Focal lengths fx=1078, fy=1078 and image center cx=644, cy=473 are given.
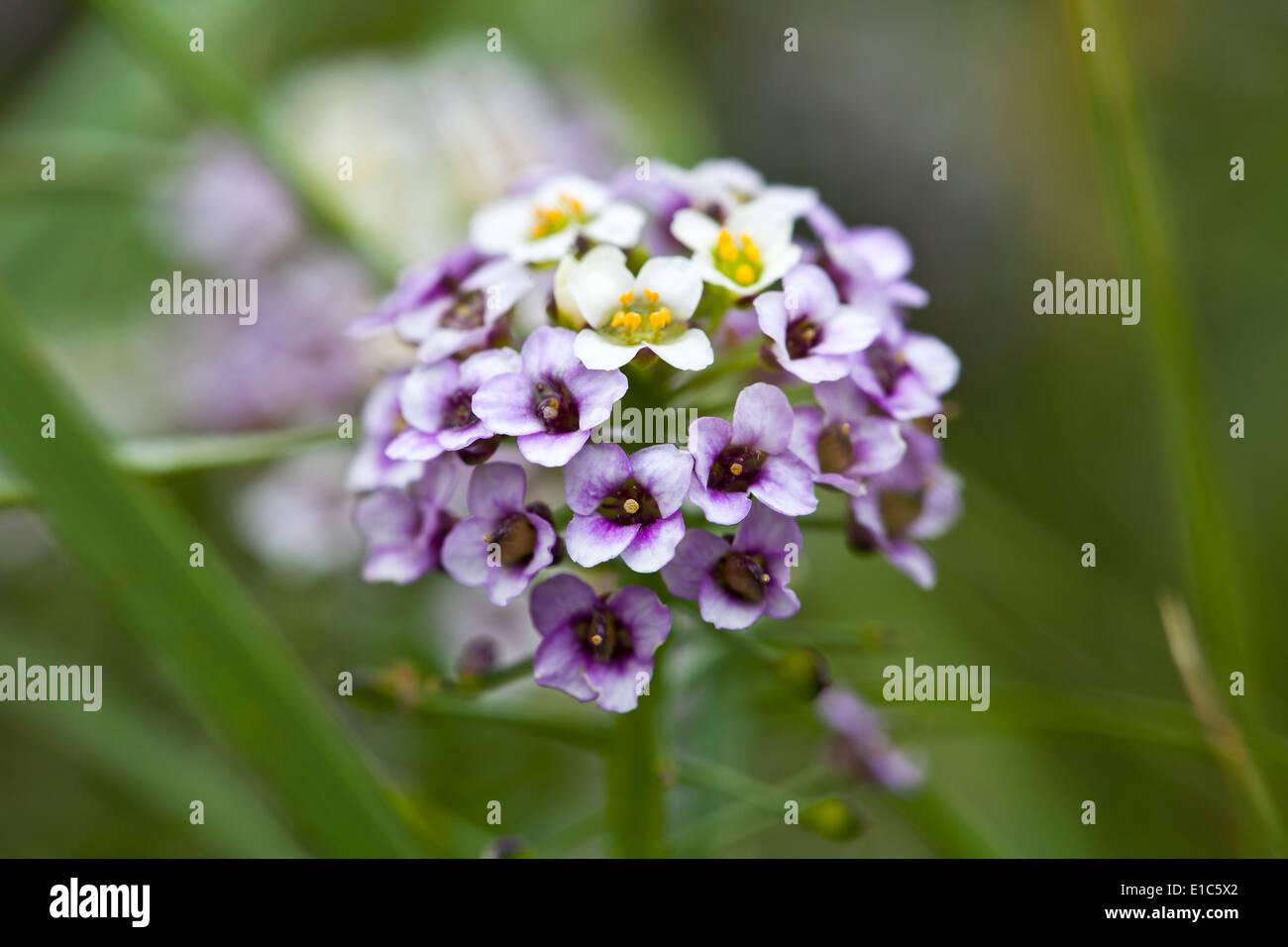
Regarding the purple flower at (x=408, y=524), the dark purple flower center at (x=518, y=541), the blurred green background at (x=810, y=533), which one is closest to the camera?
the dark purple flower center at (x=518, y=541)

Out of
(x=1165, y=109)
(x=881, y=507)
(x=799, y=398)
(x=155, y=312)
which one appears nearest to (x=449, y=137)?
(x=155, y=312)

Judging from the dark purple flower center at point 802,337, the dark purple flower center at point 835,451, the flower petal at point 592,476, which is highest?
the dark purple flower center at point 802,337

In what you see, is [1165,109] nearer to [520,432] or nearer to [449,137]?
[449,137]

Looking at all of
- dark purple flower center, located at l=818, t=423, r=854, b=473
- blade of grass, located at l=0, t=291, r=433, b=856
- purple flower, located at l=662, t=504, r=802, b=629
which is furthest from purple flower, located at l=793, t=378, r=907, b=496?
blade of grass, located at l=0, t=291, r=433, b=856

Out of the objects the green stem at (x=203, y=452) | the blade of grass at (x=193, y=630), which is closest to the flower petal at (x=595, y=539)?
the blade of grass at (x=193, y=630)

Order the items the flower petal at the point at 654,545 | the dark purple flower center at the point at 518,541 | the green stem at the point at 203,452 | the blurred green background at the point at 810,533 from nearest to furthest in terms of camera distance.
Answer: the flower petal at the point at 654,545 < the dark purple flower center at the point at 518,541 < the green stem at the point at 203,452 < the blurred green background at the point at 810,533

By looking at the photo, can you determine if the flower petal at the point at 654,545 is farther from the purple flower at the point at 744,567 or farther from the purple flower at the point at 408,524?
the purple flower at the point at 408,524
